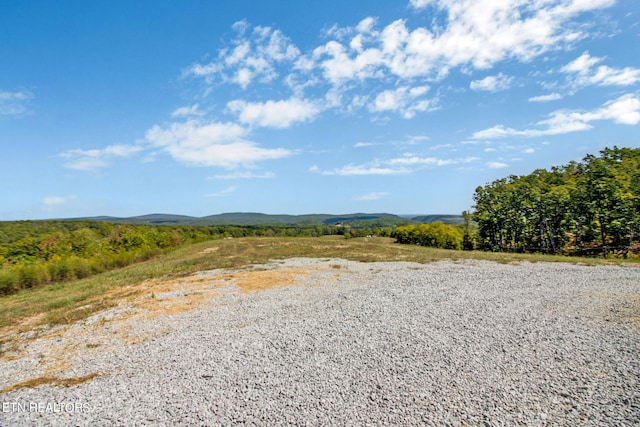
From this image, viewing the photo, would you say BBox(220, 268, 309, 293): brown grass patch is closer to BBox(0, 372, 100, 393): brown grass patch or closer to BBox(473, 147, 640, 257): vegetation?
BBox(0, 372, 100, 393): brown grass patch

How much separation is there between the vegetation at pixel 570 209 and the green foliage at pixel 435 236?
1111cm

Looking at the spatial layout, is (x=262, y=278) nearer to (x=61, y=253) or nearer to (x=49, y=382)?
(x=49, y=382)

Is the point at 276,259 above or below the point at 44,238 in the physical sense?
below

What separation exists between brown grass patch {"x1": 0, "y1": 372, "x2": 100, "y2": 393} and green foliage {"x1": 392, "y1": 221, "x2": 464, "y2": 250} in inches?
2195

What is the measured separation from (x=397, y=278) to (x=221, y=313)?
29.9 feet

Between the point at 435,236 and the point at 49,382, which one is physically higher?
the point at 49,382

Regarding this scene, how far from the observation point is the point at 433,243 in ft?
187

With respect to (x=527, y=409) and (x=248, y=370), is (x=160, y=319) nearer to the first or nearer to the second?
(x=248, y=370)

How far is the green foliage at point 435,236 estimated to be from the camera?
54656 mm

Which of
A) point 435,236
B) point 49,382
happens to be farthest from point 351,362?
point 435,236

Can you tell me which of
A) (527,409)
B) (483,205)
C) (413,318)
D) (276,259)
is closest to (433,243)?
(483,205)

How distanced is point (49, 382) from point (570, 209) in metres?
39.5

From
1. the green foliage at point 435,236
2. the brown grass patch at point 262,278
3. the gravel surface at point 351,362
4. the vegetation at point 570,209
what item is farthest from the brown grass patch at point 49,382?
the green foliage at point 435,236

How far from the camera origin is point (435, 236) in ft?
185
